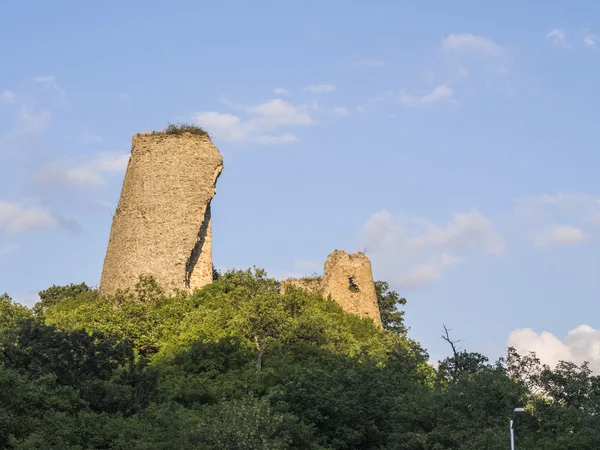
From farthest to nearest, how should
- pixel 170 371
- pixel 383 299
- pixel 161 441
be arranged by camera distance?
1. pixel 383 299
2. pixel 170 371
3. pixel 161 441

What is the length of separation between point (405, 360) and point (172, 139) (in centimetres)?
1320

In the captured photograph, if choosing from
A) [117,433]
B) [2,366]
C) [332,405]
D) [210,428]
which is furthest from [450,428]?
[2,366]

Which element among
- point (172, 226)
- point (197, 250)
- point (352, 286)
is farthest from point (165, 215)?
point (352, 286)

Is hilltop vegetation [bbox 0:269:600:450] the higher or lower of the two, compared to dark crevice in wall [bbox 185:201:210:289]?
lower

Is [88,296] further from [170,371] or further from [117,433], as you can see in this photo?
[117,433]

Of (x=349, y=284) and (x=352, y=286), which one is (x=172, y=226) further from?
(x=352, y=286)

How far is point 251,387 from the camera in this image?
31.0 metres

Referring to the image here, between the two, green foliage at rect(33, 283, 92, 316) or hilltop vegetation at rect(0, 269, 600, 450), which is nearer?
hilltop vegetation at rect(0, 269, 600, 450)

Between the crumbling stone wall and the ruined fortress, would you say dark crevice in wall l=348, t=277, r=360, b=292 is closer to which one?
the ruined fortress

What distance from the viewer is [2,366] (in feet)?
90.1

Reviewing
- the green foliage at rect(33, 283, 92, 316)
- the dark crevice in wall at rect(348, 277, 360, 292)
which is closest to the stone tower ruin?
the dark crevice in wall at rect(348, 277, 360, 292)

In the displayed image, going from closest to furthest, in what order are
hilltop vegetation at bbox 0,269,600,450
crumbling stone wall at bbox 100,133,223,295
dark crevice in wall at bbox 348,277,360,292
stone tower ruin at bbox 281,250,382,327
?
hilltop vegetation at bbox 0,269,600,450
crumbling stone wall at bbox 100,133,223,295
stone tower ruin at bbox 281,250,382,327
dark crevice in wall at bbox 348,277,360,292

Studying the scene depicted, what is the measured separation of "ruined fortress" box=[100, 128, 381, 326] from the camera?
40500mm

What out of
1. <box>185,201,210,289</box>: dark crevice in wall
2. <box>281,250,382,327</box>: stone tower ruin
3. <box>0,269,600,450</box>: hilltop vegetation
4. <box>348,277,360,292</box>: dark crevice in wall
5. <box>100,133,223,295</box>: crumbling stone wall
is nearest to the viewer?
<box>0,269,600,450</box>: hilltop vegetation
